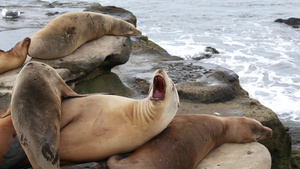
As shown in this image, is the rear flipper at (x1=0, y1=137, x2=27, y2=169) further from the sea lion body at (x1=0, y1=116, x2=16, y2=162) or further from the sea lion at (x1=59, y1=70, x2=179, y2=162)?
the sea lion at (x1=59, y1=70, x2=179, y2=162)

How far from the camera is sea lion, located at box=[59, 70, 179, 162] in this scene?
2900 millimetres

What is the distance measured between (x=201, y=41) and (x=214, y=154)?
539 inches

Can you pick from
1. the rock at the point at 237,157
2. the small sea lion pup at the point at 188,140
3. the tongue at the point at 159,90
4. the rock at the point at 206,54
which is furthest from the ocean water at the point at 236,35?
the tongue at the point at 159,90

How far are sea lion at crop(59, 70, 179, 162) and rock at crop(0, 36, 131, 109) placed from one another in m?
2.02

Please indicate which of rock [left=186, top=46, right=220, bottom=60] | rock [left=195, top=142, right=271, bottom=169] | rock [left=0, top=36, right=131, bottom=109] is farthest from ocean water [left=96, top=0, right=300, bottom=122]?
rock [left=195, top=142, right=271, bottom=169]

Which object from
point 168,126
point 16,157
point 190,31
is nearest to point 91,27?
point 168,126

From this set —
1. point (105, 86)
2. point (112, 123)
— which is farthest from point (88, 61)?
point (112, 123)

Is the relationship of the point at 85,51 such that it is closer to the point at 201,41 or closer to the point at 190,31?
the point at 201,41

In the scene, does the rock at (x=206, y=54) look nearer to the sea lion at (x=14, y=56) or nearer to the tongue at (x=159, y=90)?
the sea lion at (x=14, y=56)

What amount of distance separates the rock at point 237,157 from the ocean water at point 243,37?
17.4 ft

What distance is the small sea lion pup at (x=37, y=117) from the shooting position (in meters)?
2.54

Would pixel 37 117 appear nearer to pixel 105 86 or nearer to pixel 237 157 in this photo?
pixel 237 157

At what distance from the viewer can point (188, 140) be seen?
10.5ft

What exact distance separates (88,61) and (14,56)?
1.05 meters
